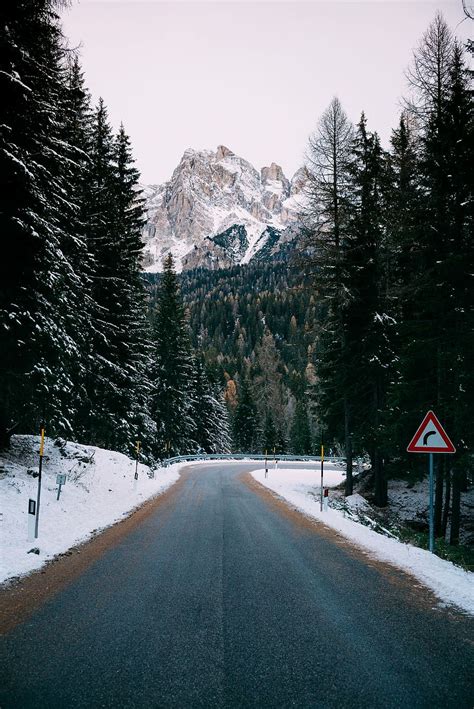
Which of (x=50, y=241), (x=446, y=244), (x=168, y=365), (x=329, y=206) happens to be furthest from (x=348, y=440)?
(x=168, y=365)

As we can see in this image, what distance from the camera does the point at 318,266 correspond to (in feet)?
64.4

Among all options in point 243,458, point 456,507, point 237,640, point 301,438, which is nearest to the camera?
point 237,640

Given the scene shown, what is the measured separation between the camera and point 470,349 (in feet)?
40.0

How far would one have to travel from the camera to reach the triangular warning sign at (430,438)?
26.4ft

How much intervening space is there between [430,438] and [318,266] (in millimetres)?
12820

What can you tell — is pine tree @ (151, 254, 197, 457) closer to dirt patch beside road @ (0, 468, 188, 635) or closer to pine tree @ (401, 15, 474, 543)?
pine tree @ (401, 15, 474, 543)

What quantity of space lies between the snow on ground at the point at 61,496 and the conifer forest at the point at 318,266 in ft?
4.90

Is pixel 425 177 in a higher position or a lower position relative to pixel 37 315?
higher

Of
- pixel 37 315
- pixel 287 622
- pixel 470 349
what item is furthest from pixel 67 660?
pixel 470 349

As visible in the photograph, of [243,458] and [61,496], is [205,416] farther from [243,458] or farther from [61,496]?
[61,496]

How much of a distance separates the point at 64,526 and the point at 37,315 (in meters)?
5.36

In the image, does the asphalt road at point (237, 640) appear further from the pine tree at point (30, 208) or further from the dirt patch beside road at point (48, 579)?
the pine tree at point (30, 208)

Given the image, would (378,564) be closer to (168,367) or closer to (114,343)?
(114,343)

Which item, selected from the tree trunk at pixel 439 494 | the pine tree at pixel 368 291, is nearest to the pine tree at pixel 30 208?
the pine tree at pixel 368 291
